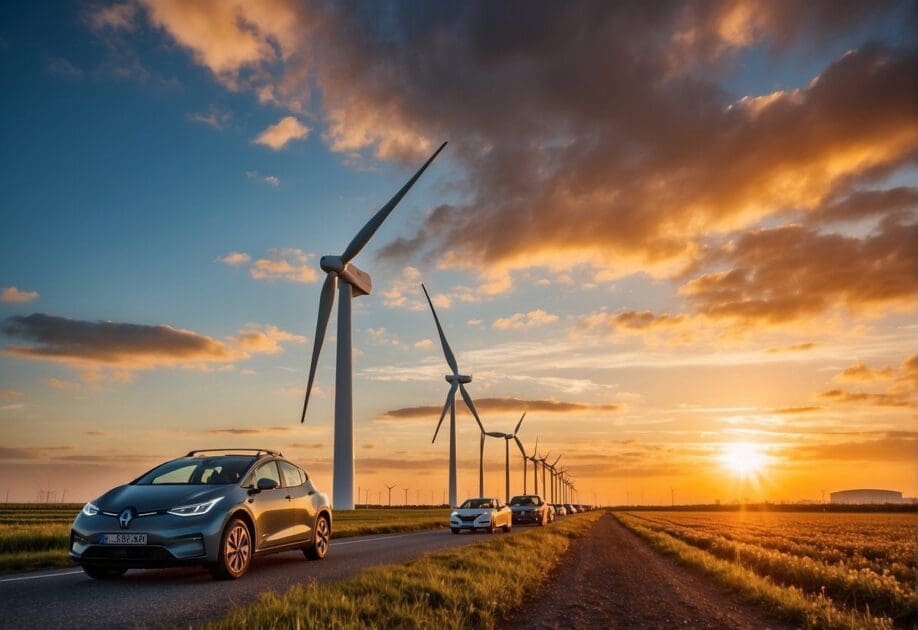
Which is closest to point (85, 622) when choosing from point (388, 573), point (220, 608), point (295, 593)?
point (220, 608)

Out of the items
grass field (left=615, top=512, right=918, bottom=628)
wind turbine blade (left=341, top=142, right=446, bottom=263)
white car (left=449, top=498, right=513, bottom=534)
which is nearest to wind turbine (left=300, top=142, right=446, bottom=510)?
wind turbine blade (left=341, top=142, right=446, bottom=263)

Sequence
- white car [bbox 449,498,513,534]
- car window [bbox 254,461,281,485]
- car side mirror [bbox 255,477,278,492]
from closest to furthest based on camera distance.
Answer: car side mirror [bbox 255,477,278,492] → car window [bbox 254,461,281,485] → white car [bbox 449,498,513,534]

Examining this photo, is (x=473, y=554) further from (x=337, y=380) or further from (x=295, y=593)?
(x=337, y=380)

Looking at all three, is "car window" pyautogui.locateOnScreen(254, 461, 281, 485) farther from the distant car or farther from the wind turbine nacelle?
the wind turbine nacelle

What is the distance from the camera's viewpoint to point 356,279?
54.5 meters

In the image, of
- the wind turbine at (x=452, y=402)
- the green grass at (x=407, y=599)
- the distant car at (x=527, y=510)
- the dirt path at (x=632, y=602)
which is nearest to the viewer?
the green grass at (x=407, y=599)

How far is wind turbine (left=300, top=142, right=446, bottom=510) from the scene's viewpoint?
49.8 meters

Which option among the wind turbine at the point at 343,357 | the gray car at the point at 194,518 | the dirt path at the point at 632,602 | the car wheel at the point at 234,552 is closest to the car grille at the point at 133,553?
the gray car at the point at 194,518

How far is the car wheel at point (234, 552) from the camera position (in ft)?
37.5

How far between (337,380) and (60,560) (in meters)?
36.6

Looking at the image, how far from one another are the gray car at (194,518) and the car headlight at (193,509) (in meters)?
0.01

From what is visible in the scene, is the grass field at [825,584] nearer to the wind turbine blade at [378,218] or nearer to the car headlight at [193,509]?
the car headlight at [193,509]

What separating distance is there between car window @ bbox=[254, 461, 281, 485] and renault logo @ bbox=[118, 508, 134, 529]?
2.35 meters

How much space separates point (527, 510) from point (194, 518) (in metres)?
35.5
